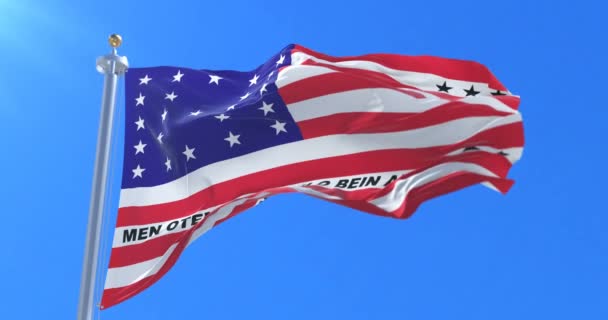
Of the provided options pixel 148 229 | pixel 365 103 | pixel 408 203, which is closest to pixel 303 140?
pixel 365 103

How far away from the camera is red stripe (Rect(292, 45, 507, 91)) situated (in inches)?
497

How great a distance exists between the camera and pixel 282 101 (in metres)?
12.7

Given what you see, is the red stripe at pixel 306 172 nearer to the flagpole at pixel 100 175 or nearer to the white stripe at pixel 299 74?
the white stripe at pixel 299 74

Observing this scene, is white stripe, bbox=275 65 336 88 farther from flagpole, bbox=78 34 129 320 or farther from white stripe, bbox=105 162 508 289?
flagpole, bbox=78 34 129 320

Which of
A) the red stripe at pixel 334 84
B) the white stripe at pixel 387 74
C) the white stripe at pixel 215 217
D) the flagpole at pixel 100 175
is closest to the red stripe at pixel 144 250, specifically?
the white stripe at pixel 215 217

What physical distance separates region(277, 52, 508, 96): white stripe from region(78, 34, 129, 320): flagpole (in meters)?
2.50

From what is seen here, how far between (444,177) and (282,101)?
8.47ft

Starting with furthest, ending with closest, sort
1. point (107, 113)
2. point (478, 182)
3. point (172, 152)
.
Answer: point (172, 152), point (478, 182), point (107, 113)

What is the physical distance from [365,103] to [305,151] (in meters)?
1.09

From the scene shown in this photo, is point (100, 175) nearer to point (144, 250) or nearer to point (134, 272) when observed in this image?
point (144, 250)

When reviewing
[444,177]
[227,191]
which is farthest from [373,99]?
[227,191]

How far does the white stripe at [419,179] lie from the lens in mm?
11539

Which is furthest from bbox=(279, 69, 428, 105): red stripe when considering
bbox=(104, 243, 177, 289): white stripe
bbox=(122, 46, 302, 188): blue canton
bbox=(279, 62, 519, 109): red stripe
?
bbox=(104, 243, 177, 289): white stripe

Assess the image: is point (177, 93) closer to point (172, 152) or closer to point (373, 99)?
point (172, 152)
